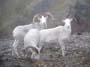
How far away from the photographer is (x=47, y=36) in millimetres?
5824

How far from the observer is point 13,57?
19.3 ft

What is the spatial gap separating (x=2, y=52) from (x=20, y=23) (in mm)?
659

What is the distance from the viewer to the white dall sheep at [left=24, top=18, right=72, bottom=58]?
19.0 feet

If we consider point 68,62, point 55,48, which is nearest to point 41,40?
point 55,48

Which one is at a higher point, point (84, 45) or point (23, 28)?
point (23, 28)

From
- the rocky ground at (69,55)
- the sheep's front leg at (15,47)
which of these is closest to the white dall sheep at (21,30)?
the sheep's front leg at (15,47)

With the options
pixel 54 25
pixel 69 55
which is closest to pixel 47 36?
pixel 54 25

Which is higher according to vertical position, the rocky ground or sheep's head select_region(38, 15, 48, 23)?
Answer: sheep's head select_region(38, 15, 48, 23)

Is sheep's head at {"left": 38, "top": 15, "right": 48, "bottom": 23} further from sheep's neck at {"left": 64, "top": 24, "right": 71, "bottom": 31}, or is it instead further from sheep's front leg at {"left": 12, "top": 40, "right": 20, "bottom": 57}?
sheep's front leg at {"left": 12, "top": 40, "right": 20, "bottom": 57}

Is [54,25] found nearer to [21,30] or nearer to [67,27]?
[67,27]

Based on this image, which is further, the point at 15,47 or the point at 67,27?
the point at 15,47

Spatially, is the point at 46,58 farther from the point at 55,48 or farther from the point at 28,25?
the point at 28,25

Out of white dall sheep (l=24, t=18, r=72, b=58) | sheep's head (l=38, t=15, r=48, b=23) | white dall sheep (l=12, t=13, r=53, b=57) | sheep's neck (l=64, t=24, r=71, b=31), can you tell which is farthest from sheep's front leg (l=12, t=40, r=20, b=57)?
sheep's neck (l=64, t=24, r=71, b=31)

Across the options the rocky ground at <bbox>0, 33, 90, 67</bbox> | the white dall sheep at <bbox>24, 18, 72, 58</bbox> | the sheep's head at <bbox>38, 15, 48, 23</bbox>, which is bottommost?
the rocky ground at <bbox>0, 33, 90, 67</bbox>
